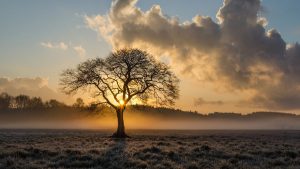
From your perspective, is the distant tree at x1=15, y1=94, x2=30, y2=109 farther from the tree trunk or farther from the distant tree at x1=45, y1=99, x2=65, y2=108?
the tree trunk

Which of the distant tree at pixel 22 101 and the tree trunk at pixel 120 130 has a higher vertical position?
the distant tree at pixel 22 101

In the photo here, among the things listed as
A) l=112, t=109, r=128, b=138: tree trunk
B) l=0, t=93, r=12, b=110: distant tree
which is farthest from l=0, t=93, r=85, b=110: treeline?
l=112, t=109, r=128, b=138: tree trunk

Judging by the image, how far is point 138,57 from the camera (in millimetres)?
57438

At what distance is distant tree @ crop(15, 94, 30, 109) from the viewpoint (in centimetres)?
19388

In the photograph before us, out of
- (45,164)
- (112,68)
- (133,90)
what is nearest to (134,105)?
(133,90)

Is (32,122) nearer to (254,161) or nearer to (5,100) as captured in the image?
(5,100)

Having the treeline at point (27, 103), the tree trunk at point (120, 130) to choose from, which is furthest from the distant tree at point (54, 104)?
the tree trunk at point (120, 130)

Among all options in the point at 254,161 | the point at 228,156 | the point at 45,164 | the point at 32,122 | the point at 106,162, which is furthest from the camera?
the point at 32,122

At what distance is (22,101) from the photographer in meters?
195

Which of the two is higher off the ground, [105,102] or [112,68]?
[112,68]

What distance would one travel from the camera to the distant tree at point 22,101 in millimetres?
193875

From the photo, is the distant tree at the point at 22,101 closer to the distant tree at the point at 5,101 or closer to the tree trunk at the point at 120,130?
the distant tree at the point at 5,101

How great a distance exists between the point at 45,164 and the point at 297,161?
13.8m

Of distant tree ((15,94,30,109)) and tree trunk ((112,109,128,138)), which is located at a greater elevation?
distant tree ((15,94,30,109))
